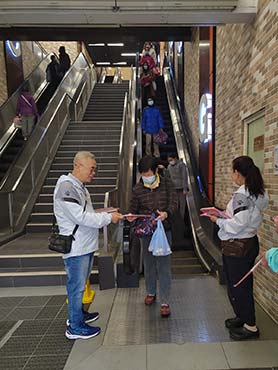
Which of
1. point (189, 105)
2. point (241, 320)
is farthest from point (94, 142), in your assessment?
point (241, 320)

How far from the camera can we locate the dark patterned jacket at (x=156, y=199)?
2.92 m

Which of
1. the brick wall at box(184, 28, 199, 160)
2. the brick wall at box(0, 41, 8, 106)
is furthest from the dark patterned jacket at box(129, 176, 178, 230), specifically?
the brick wall at box(0, 41, 8, 106)

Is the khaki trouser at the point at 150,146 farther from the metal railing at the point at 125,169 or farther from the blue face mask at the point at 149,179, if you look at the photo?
the blue face mask at the point at 149,179

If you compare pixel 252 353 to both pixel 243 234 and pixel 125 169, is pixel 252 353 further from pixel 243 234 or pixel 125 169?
pixel 125 169

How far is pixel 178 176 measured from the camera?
629 centimetres

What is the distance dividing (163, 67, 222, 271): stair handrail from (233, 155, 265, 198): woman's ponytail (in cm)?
202

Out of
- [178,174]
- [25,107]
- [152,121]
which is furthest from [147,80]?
[178,174]

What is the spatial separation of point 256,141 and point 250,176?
1240 millimetres

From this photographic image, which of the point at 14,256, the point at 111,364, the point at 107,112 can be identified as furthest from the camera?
the point at 107,112

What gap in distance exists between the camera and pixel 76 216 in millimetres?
2352

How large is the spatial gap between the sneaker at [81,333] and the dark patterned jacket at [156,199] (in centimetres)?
115

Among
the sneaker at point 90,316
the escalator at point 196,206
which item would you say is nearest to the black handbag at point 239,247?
the sneaker at point 90,316

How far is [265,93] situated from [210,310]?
229 cm

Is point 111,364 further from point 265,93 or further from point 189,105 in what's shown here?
point 189,105
